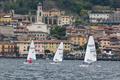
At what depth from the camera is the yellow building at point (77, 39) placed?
489 ft

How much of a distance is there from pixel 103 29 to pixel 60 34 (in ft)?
29.8

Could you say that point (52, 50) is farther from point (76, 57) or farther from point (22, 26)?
point (22, 26)

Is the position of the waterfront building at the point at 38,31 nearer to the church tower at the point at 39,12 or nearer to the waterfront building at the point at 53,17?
the waterfront building at the point at 53,17

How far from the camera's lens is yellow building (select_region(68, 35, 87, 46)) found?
14900 centimetres

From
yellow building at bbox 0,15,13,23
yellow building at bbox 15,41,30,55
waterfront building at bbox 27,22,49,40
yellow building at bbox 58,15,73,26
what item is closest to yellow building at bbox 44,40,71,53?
yellow building at bbox 15,41,30,55

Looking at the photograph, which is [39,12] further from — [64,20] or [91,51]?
[91,51]

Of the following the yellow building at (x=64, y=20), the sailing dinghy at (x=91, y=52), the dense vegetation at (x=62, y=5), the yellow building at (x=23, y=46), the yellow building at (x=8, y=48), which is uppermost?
the sailing dinghy at (x=91, y=52)

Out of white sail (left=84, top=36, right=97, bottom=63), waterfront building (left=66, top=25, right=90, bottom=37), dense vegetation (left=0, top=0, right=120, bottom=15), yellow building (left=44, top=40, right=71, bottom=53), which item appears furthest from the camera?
dense vegetation (left=0, top=0, right=120, bottom=15)

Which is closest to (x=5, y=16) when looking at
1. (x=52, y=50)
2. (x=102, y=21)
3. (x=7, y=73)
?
(x=102, y=21)

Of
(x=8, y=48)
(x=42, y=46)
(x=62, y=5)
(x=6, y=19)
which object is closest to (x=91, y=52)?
(x=42, y=46)

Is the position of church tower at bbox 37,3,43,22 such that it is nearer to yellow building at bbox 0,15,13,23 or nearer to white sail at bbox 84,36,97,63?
yellow building at bbox 0,15,13,23

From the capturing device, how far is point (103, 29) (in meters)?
165

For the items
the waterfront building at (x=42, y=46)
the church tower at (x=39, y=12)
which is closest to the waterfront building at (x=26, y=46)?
the waterfront building at (x=42, y=46)

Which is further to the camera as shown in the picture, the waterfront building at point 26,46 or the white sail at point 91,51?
the waterfront building at point 26,46
